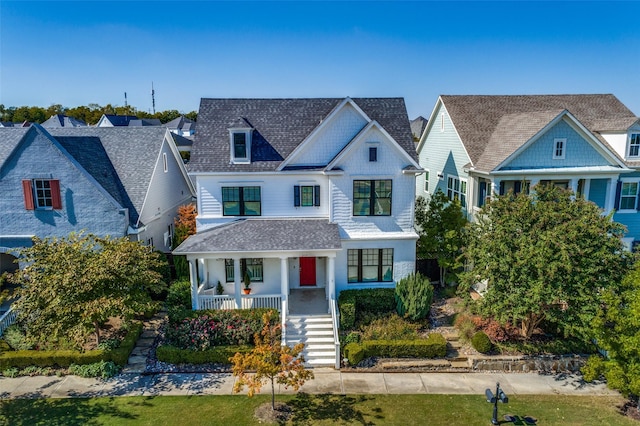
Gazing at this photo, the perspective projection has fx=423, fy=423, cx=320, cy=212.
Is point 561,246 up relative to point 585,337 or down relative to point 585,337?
up

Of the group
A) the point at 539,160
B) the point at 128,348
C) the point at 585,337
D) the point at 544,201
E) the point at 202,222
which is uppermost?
the point at 539,160

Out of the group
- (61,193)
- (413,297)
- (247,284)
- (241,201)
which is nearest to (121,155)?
(61,193)

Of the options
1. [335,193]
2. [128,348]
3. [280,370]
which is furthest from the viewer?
[335,193]

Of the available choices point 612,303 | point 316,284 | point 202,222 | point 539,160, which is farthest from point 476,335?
point 202,222

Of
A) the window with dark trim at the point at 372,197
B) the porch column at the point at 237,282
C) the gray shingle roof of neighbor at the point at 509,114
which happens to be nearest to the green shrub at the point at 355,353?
the porch column at the point at 237,282

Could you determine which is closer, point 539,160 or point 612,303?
point 612,303

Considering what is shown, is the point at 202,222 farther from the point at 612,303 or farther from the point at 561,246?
the point at 612,303
